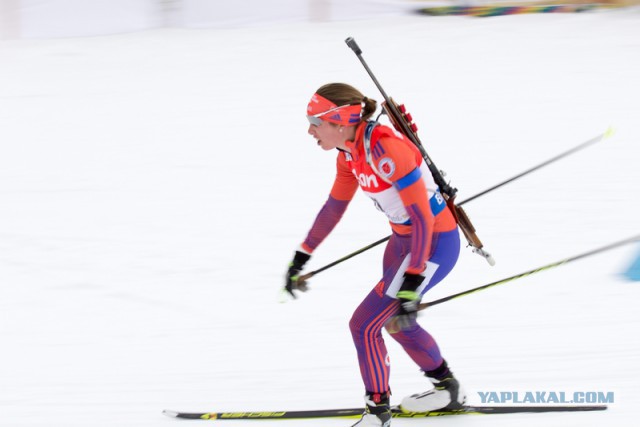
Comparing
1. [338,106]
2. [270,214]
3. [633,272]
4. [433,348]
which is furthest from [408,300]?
[270,214]

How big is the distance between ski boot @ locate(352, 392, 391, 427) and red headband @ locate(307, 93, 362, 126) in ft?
3.09

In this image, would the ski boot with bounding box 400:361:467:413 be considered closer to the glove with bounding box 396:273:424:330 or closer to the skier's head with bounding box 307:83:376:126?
the glove with bounding box 396:273:424:330

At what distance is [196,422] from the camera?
3.32 metres

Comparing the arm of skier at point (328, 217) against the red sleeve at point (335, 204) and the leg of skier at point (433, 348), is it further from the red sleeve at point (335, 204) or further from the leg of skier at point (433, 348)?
the leg of skier at point (433, 348)

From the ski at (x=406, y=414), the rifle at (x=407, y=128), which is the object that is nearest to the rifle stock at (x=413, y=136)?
the rifle at (x=407, y=128)

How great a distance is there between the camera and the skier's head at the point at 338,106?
2.88m

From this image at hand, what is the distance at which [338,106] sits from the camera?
287 centimetres

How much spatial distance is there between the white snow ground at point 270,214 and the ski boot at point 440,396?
0.06 m

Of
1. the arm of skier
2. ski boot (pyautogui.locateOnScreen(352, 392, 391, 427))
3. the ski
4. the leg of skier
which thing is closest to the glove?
the leg of skier

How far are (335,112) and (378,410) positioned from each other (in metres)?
1.03

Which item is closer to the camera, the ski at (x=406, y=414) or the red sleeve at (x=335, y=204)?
the red sleeve at (x=335, y=204)

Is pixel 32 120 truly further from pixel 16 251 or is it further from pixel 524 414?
pixel 524 414

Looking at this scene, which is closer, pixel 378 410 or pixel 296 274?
pixel 378 410

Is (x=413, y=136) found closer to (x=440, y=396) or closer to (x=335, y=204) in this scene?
(x=335, y=204)
